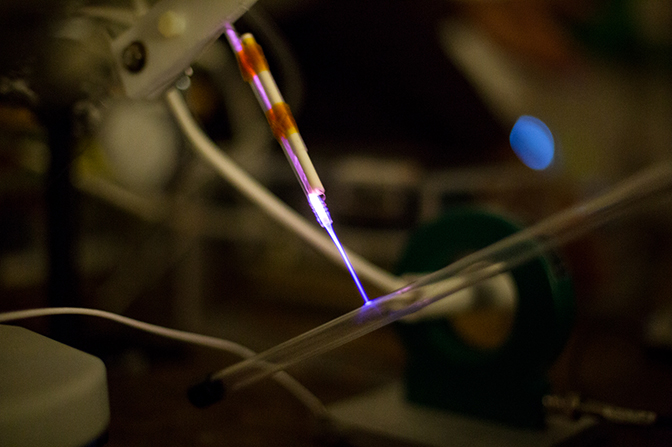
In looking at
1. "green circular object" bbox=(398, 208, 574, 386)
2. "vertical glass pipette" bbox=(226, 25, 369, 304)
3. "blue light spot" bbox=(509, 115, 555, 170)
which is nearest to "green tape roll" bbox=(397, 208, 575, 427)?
"green circular object" bbox=(398, 208, 574, 386)

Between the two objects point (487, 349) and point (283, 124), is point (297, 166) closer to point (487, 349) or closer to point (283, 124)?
point (283, 124)

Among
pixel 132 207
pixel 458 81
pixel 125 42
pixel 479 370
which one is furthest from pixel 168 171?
pixel 458 81

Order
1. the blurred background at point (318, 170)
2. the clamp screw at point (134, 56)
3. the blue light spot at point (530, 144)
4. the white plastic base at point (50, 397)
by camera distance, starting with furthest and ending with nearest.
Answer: the blue light spot at point (530, 144), the blurred background at point (318, 170), the clamp screw at point (134, 56), the white plastic base at point (50, 397)

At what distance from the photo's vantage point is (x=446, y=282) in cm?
35

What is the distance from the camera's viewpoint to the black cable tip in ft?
1.17

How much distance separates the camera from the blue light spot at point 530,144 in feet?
4.40

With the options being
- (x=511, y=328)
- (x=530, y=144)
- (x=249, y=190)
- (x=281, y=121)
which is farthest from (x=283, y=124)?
(x=530, y=144)

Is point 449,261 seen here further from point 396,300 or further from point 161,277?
point 161,277

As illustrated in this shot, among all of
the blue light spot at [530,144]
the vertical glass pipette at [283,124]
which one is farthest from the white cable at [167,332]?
the blue light spot at [530,144]

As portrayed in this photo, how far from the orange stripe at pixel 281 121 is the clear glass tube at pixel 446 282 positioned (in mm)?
114

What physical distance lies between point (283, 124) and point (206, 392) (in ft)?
0.61

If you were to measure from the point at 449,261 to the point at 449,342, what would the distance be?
8 cm

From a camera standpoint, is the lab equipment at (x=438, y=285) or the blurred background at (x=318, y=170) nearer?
the lab equipment at (x=438, y=285)

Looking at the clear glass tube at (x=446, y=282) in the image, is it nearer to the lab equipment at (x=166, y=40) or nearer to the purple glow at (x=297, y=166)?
the purple glow at (x=297, y=166)
